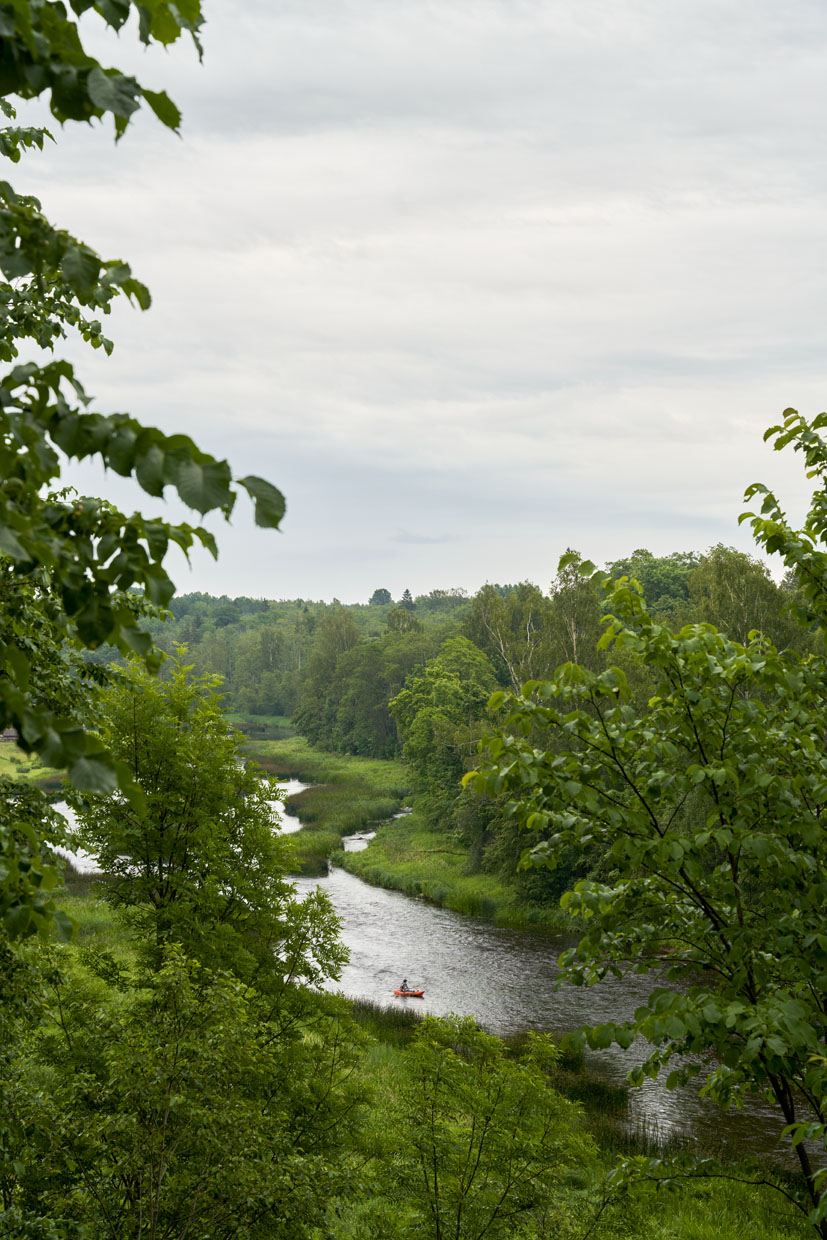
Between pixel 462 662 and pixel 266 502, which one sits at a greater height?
pixel 462 662

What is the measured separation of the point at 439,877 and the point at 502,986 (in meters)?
13.6

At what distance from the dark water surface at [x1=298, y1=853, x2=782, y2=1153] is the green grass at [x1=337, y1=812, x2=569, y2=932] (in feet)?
3.42

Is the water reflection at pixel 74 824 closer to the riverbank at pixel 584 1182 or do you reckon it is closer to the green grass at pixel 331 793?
the green grass at pixel 331 793

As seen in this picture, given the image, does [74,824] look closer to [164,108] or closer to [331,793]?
[164,108]

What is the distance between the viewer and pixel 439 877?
38625 mm

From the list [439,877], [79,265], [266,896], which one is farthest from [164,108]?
[439,877]

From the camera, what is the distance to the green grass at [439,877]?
3331 cm

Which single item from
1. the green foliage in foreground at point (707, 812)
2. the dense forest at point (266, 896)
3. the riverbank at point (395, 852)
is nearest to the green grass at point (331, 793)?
the riverbank at point (395, 852)

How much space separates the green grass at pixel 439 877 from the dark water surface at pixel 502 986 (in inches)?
41.0

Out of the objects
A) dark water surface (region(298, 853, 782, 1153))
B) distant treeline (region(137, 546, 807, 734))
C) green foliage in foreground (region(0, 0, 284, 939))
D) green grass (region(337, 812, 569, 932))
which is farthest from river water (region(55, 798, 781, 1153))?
green foliage in foreground (region(0, 0, 284, 939))

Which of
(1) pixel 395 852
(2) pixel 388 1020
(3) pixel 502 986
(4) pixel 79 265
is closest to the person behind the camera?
(4) pixel 79 265

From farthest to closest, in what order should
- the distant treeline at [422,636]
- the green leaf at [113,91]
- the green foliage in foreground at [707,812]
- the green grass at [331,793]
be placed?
1. the green grass at [331,793]
2. the distant treeline at [422,636]
3. the green foliage in foreground at [707,812]
4. the green leaf at [113,91]

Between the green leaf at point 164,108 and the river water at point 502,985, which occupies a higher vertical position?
the green leaf at point 164,108

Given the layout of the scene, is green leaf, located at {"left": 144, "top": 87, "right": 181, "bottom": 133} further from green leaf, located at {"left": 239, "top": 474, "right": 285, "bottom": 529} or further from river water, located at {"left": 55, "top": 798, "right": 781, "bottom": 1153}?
river water, located at {"left": 55, "top": 798, "right": 781, "bottom": 1153}
